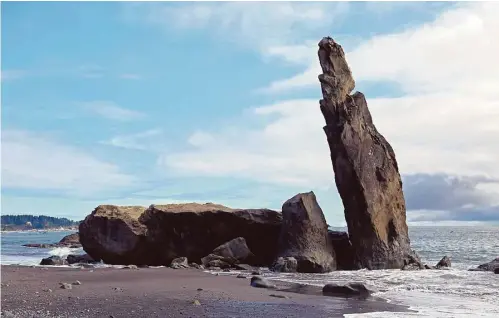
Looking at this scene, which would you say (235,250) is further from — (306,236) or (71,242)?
(71,242)

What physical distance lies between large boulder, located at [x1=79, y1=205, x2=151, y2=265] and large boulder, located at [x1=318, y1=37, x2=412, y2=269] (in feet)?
40.9

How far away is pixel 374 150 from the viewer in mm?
34812

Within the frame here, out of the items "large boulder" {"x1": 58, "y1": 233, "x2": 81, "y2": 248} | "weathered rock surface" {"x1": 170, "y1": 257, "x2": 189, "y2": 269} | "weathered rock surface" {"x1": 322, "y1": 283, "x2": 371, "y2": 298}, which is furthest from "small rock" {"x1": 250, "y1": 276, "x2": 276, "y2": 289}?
"large boulder" {"x1": 58, "y1": 233, "x2": 81, "y2": 248}

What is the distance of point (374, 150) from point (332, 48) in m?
7.09

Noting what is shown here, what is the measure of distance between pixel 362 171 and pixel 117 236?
1526cm

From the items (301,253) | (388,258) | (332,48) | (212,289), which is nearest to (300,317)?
(212,289)

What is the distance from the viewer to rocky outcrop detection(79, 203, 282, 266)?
35344 mm

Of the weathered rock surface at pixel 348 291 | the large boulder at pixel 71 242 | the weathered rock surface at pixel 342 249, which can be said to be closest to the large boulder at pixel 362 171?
the weathered rock surface at pixel 342 249

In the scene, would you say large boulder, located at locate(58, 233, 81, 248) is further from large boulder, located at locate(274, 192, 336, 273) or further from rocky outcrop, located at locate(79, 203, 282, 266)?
large boulder, located at locate(274, 192, 336, 273)

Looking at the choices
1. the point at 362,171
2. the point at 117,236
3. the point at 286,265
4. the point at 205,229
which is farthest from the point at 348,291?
the point at 117,236

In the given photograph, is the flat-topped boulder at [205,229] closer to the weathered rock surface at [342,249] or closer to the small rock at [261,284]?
the weathered rock surface at [342,249]

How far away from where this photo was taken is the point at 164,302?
15086 mm

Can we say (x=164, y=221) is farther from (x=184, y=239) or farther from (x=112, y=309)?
(x=112, y=309)

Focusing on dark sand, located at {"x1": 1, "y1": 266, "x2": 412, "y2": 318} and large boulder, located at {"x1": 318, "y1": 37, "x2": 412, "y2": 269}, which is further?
large boulder, located at {"x1": 318, "y1": 37, "x2": 412, "y2": 269}
